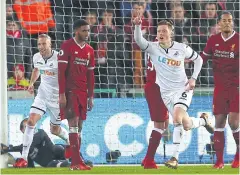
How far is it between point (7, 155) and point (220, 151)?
2976mm

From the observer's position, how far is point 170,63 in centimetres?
1231

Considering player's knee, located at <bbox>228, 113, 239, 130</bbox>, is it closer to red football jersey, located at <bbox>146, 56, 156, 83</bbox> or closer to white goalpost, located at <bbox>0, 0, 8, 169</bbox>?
red football jersey, located at <bbox>146, 56, 156, 83</bbox>

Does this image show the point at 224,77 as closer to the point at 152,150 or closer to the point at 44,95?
the point at 152,150

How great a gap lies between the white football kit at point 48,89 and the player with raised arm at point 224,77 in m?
2.21

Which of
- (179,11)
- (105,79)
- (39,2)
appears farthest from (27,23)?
(179,11)

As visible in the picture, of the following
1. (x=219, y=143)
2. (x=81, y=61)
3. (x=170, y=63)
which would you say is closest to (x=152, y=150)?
(x=219, y=143)

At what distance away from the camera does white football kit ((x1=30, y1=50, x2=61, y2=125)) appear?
13453 mm

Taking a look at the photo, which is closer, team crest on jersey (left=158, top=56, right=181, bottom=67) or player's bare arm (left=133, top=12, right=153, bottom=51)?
player's bare arm (left=133, top=12, right=153, bottom=51)

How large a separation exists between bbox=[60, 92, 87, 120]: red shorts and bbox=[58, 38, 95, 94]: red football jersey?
0.24 ft

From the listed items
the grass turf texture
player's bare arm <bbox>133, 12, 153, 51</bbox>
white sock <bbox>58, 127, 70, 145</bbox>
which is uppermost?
player's bare arm <bbox>133, 12, 153, 51</bbox>

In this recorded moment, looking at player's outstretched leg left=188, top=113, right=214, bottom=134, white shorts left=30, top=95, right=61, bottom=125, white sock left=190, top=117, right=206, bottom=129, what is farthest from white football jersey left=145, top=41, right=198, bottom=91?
white shorts left=30, top=95, right=61, bottom=125

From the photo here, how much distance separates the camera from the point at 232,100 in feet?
41.3

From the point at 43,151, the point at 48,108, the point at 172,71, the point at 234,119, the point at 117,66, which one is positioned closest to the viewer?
the point at 172,71

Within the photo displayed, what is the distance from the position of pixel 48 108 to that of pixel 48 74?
549 mm
